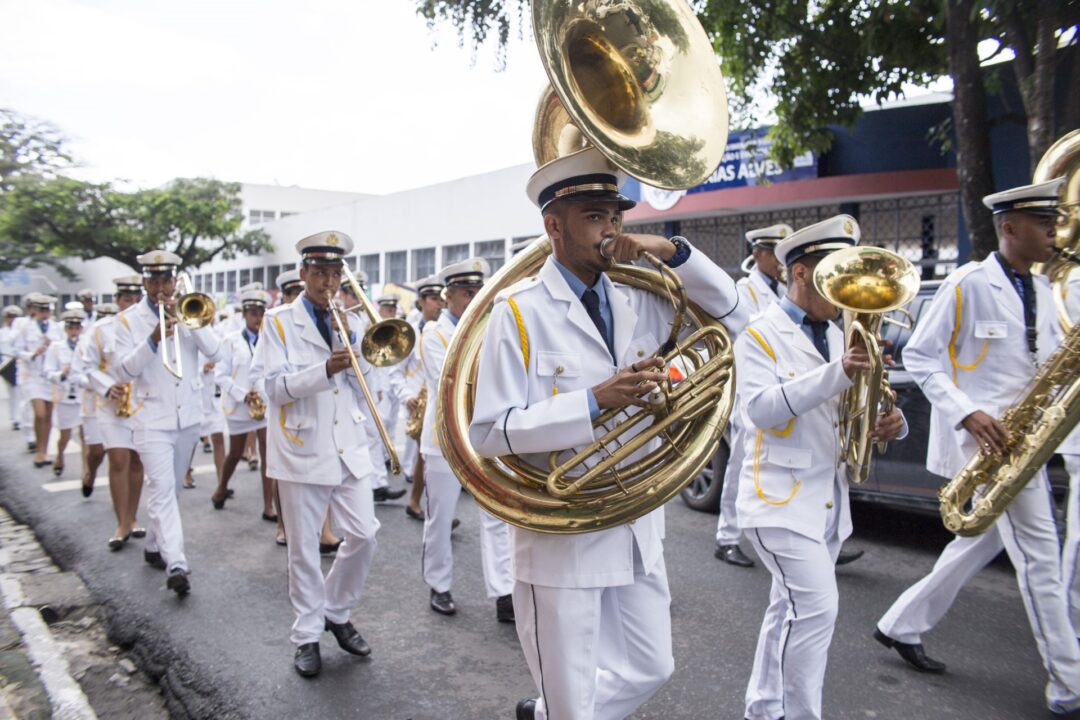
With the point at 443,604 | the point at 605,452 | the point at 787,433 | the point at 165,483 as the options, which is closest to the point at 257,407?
the point at 165,483

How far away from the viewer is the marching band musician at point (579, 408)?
2.44m

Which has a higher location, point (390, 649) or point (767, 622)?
point (767, 622)

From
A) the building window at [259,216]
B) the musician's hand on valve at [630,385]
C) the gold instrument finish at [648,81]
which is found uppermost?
the building window at [259,216]

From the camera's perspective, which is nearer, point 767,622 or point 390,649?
point 767,622

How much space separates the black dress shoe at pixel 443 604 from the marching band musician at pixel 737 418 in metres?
2.00

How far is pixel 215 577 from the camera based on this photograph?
5.54 m

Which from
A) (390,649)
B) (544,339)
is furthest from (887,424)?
(390,649)

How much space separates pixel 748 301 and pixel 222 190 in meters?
34.8

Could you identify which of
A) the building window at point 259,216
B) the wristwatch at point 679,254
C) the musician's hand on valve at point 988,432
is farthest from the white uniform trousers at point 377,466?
the building window at point 259,216

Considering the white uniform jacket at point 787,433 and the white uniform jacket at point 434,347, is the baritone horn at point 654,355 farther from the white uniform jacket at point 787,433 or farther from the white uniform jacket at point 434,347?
the white uniform jacket at point 434,347

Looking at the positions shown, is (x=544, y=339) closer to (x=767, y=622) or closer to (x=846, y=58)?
(x=767, y=622)

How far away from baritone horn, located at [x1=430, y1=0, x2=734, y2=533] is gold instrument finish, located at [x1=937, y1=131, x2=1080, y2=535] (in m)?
1.71

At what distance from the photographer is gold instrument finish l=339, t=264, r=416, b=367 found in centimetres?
409

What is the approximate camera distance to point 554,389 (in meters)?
2.58
